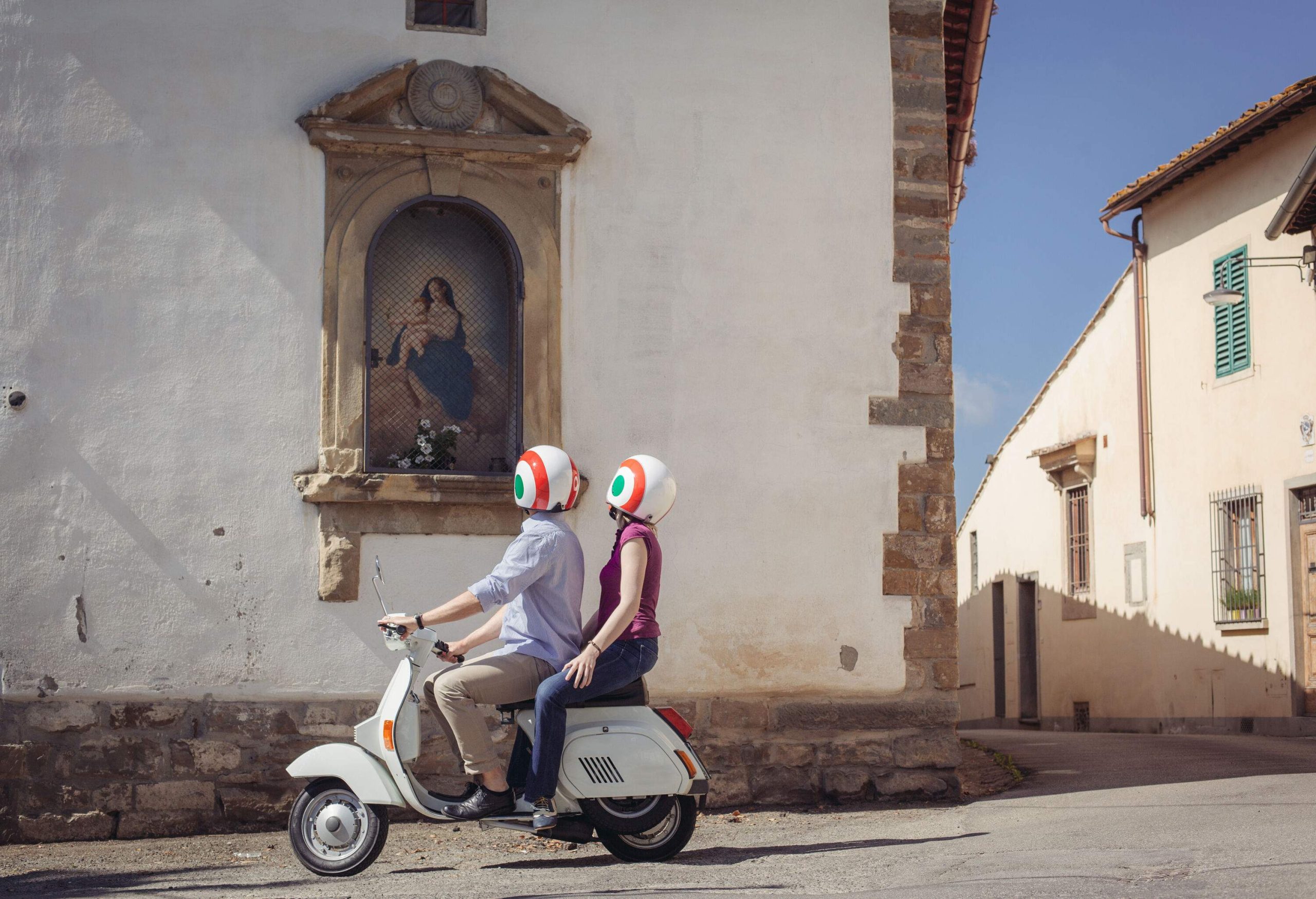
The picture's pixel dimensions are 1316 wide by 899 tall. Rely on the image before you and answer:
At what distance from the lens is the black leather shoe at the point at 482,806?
20.4 feet

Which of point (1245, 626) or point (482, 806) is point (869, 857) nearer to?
point (482, 806)

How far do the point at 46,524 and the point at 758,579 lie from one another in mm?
3797

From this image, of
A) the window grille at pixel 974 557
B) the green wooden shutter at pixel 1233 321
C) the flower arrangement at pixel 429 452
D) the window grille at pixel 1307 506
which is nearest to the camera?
the flower arrangement at pixel 429 452

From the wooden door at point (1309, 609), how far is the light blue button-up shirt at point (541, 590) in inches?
442

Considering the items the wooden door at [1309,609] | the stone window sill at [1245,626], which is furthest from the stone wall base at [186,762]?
the stone window sill at [1245,626]

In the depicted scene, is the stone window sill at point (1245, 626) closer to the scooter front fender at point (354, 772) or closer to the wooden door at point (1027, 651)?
the wooden door at point (1027, 651)

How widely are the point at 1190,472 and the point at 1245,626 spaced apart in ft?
7.12

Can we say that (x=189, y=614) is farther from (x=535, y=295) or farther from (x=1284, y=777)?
(x=1284, y=777)

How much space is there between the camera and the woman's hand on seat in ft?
20.2

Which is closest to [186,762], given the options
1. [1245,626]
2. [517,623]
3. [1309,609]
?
[517,623]

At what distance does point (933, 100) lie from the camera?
9.27m

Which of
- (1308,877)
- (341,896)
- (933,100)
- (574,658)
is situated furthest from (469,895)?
(933,100)

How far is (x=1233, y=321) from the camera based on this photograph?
17203mm

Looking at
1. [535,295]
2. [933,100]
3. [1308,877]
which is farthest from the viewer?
[933,100]
